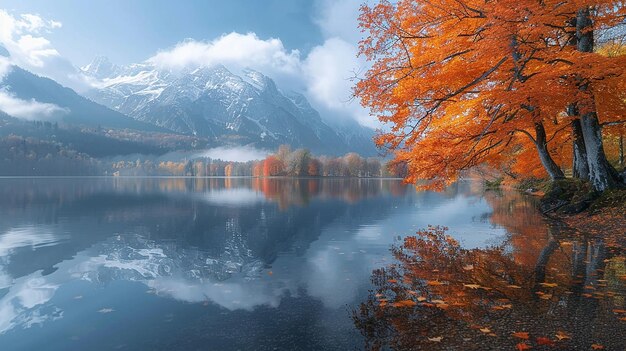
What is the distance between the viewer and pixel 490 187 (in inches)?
2849

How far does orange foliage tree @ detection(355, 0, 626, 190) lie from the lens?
14586mm

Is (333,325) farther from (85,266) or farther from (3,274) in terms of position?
(3,274)

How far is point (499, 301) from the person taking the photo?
7914 millimetres

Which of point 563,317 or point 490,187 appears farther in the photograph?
point 490,187

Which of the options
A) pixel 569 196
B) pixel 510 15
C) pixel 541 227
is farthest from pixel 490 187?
pixel 510 15

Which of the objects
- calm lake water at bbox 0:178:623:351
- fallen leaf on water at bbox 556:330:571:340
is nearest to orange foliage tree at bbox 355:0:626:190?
calm lake water at bbox 0:178:623:351

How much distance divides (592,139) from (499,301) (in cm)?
1533

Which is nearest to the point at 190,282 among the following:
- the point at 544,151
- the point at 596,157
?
the point at 596,157

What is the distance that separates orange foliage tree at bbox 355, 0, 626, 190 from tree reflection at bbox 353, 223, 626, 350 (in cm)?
609

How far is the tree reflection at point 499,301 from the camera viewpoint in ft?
20.1

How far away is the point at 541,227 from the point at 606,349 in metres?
15.2

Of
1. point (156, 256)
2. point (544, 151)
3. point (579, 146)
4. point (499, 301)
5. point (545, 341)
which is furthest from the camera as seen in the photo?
point (544, 151)

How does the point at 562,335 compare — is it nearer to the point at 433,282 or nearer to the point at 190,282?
the point at 433,282

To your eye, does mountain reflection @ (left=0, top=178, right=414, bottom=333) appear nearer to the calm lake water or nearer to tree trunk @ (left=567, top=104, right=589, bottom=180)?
the calm lake water
